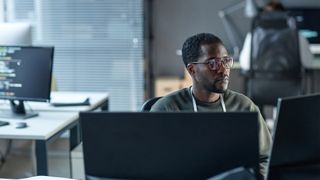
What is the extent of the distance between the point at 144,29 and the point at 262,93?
56.4 inches

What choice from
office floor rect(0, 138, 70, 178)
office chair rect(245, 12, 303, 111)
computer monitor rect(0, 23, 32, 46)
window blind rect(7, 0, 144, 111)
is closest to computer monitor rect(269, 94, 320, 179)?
computer monitor rect(0, 23, 32, 46)

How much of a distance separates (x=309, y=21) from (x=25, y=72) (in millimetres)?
3259

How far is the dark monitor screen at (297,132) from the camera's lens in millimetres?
1281

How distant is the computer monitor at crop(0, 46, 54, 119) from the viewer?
8.62 ft

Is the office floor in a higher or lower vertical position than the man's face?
lower

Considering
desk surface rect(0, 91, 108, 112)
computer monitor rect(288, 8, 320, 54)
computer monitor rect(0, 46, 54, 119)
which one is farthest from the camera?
computer monitor rect(288, 8, 320, 54)

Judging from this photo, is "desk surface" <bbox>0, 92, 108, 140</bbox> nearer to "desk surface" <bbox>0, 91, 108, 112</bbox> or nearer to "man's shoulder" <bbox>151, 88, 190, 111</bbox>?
"desk surface" <bbox>0, 91, 108, 112</bbox>

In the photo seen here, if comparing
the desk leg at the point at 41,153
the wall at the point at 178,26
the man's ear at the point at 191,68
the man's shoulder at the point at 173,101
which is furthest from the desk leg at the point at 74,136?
the wall at the point at 178,26

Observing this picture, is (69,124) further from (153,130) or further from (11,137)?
(153,130)

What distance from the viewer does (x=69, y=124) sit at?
2721 mm

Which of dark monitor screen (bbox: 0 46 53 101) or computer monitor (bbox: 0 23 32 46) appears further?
computer monitor (bbox: 0 23 32 46)

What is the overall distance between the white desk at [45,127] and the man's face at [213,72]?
3.06ft

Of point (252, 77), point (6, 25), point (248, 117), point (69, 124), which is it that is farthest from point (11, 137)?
point (252, 77)

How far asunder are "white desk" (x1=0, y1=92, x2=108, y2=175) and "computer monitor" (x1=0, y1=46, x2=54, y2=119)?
14 cm
